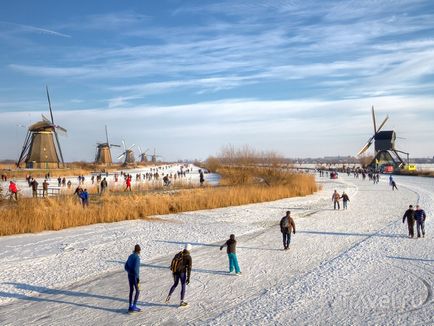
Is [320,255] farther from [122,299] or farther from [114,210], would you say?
[114,210]

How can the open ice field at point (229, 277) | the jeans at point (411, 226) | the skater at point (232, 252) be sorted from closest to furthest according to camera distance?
the open ice field at point (229, 277), the skater at point (232, 252), the jeans at point (411, 226)

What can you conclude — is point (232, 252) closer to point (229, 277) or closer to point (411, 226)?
point (229, 277)

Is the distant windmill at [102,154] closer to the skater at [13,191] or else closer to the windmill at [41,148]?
the windmill at [41,148]

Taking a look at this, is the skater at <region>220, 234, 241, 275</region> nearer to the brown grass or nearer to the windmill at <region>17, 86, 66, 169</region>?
the brown grass

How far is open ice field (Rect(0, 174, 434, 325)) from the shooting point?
798cm

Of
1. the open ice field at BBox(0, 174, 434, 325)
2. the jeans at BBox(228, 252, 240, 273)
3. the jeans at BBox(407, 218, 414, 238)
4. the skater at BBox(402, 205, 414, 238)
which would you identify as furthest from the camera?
the jeans at BBox(407, 218, 414, 238)

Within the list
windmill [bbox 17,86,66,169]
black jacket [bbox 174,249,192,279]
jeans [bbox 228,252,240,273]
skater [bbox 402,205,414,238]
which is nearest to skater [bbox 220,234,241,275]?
jeans [bbox 228,252,240,273]

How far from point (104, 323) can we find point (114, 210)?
48.0 ft

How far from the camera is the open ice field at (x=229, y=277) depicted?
7.98 metres

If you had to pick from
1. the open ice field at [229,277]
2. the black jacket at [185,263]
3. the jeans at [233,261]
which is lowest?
the open ice field at [229,277]

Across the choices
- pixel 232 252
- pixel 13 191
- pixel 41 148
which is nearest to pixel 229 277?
pixel 232 252

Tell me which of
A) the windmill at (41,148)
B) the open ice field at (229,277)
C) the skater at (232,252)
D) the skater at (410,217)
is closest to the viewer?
the open ice field at (229,277)

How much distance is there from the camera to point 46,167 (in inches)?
2473

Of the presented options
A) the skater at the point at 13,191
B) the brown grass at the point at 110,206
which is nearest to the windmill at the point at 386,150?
the brown grass at the point at 110,206
